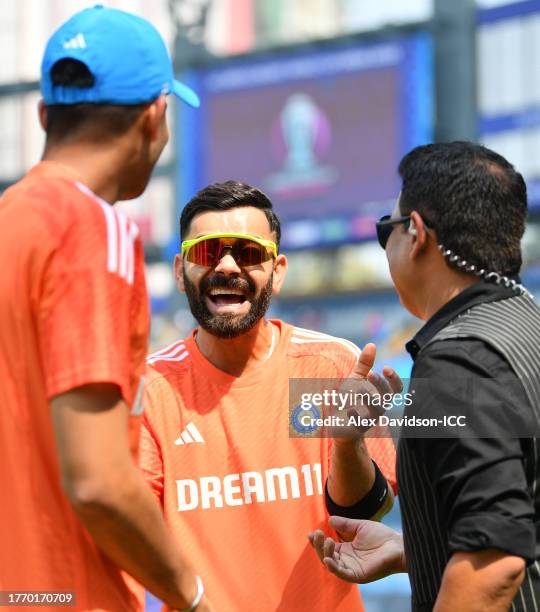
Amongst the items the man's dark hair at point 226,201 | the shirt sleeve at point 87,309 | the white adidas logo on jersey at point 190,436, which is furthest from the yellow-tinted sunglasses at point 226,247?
the shirt sleeve at point 87,309

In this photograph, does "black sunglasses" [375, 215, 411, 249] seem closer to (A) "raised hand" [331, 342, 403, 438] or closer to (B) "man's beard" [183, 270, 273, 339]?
(A) "raised hand" [331, 342, 403, 438]

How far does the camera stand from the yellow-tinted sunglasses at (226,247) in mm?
3174

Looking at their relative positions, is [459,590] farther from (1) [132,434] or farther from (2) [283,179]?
(2) [283,179]

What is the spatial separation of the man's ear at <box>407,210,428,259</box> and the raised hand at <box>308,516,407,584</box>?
0.73 meters

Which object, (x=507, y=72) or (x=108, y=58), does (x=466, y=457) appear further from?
(x=507, y=72)

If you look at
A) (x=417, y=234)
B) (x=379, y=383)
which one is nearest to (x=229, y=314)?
(x=379, y=383)

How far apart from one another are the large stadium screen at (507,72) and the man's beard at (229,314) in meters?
14.0

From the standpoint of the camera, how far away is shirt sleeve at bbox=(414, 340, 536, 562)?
6.16 feet

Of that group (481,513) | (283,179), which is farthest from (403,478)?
(283,179)

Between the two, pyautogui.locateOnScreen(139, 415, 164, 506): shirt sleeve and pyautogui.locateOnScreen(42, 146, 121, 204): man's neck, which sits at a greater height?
pyautogui.locateOnScreen(42, 146, 121, 204): man's neck

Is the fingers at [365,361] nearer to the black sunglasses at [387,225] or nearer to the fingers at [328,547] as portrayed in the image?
the black sunglasses at [387,225]

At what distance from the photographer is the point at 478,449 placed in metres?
1.91

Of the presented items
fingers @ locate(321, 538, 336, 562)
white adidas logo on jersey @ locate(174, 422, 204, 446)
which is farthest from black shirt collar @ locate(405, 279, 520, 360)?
white adidas logo on jersey @ locate(174, 422, 204, 446)

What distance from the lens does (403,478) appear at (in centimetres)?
211
